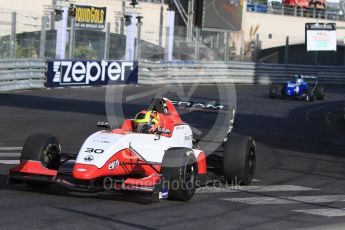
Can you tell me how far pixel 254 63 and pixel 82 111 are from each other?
77.6 feet

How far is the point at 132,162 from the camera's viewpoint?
→ 9508mm

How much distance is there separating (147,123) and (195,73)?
29.6m

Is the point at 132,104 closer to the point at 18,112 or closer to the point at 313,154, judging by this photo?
the point at 18,112

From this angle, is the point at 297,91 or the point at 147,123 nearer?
the point at 147,123

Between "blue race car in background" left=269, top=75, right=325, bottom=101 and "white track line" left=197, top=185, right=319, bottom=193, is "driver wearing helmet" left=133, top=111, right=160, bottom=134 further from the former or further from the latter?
"blue race car in background" left=269, top=75, right=325, bottom=101

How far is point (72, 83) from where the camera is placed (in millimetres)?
30906

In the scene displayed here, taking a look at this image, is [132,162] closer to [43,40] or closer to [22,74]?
[22,74]

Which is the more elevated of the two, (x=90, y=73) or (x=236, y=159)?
(x=90, y=73)

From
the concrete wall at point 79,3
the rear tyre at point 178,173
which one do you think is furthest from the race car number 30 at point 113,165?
the concrete wall at point 79,3

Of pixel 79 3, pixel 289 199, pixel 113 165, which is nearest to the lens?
pixel 113 165

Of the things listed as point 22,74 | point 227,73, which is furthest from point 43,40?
point 227,73

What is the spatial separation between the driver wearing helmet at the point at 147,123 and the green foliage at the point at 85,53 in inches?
885

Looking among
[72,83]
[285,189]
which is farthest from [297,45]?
[285,189]

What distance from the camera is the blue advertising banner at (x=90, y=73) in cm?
2983
